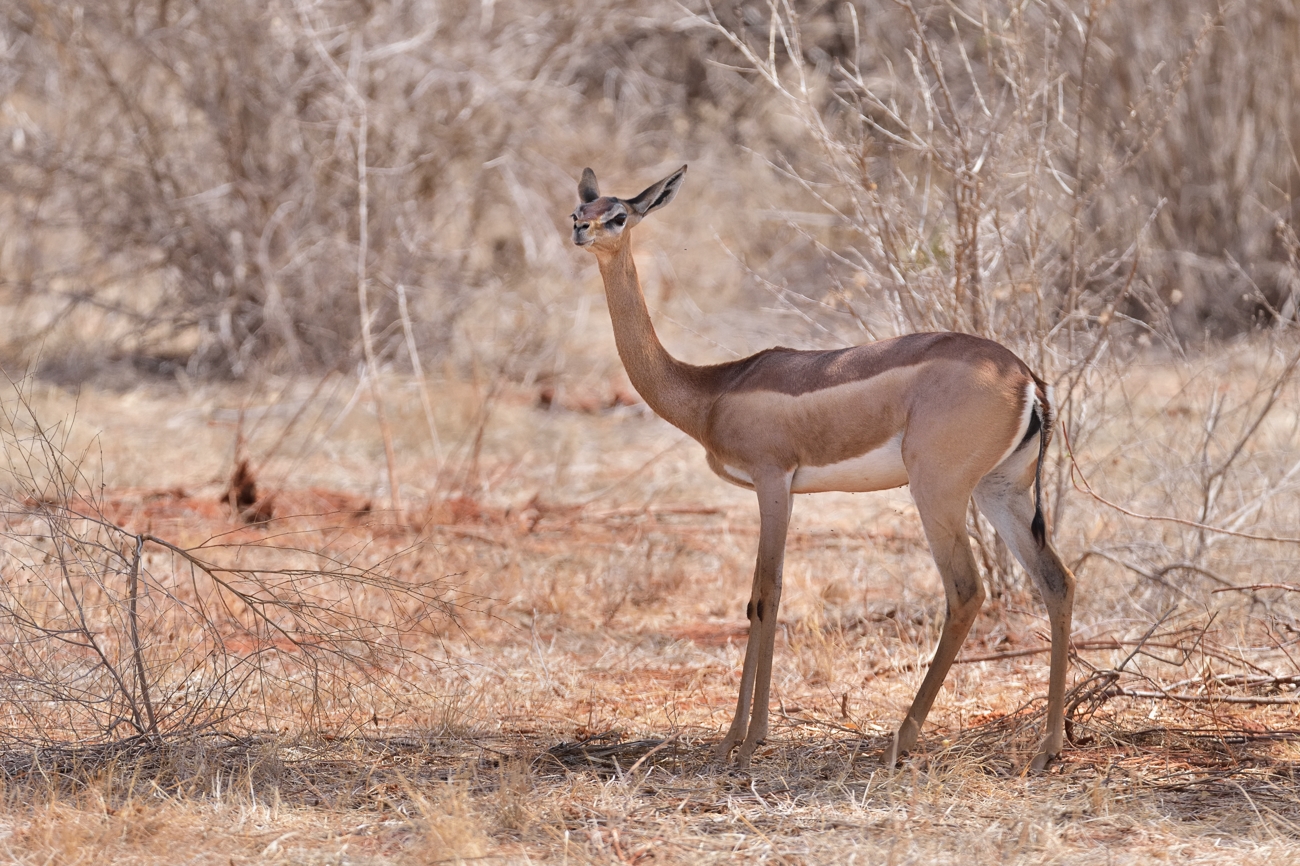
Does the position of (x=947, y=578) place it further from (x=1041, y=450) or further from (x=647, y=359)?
(x=647, y=359)

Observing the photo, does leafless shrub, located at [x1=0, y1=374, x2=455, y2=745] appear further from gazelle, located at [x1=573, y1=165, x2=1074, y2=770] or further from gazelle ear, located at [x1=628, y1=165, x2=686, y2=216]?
gazelle ear, located at [x1=628, y1=165, x2=686, y2=216]

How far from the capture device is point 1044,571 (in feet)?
15.0

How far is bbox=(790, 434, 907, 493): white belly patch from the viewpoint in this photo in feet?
14.7

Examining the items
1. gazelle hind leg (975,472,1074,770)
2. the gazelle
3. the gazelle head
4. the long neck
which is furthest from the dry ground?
the gazelle head

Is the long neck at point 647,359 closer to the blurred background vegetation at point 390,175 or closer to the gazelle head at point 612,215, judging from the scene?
the gazelle head at point 612,215

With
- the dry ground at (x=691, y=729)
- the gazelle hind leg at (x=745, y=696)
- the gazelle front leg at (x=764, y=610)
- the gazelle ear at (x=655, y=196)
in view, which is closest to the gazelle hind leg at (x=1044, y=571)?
the dry ground at (x=691, y=729)

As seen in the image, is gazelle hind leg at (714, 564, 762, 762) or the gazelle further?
gazelle hind leg at (714, 564, 762, 762)

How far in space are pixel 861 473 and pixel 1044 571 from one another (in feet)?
2.24

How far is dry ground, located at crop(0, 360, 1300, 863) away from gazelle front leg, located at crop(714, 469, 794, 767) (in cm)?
15

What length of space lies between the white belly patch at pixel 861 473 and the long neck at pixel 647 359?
463 millimetres

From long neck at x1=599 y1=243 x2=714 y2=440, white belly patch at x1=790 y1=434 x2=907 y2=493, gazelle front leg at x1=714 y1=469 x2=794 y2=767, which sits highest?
long neck at x1=599 y1=243 x2=714 y2=440

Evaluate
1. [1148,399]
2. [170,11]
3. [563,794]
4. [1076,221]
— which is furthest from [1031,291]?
[170,11]

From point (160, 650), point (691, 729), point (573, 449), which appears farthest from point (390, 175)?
point (691, 729)

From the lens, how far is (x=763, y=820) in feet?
13.0
